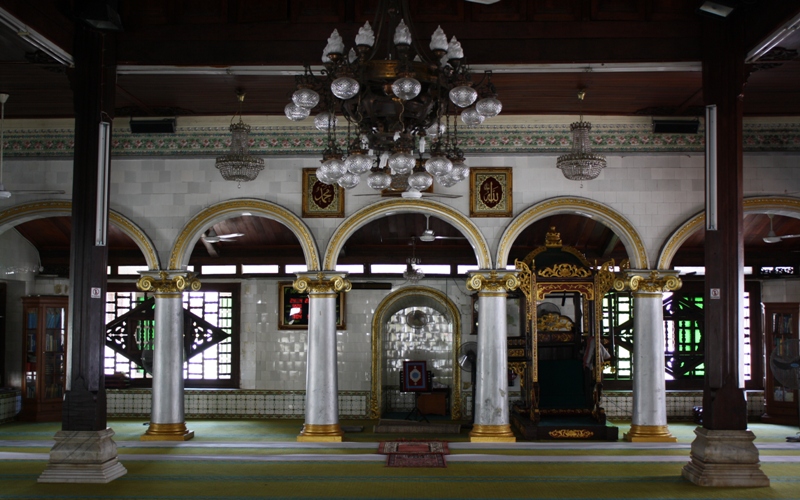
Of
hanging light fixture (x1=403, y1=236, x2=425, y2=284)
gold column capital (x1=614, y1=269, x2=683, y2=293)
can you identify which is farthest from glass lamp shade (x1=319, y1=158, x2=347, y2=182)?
hanging light fixture (x1=403, y1=236, x2=425, y2=284)

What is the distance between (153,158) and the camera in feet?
35.4

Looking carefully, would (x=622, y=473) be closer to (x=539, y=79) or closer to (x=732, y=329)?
(x=732, y=329)

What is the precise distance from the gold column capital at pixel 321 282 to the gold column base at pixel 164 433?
98.9 inches

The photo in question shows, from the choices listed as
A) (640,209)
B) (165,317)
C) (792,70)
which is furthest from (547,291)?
(165,317)

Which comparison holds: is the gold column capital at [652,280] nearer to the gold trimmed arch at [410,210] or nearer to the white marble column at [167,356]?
the gold trimmed arch at [410,210]

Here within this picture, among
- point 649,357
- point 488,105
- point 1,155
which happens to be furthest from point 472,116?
point 1,155

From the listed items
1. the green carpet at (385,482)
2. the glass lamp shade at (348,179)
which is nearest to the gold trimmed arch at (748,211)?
the green carpet at (385,482)

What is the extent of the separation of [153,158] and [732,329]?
767 centimetres

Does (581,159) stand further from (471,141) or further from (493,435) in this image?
(493,435)

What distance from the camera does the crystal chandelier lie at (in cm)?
→ 551

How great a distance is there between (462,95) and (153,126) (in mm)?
6436

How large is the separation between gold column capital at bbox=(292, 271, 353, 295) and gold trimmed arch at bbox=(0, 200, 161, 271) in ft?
6.63

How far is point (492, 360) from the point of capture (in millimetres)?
10211

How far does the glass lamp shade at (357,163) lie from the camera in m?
5.77
